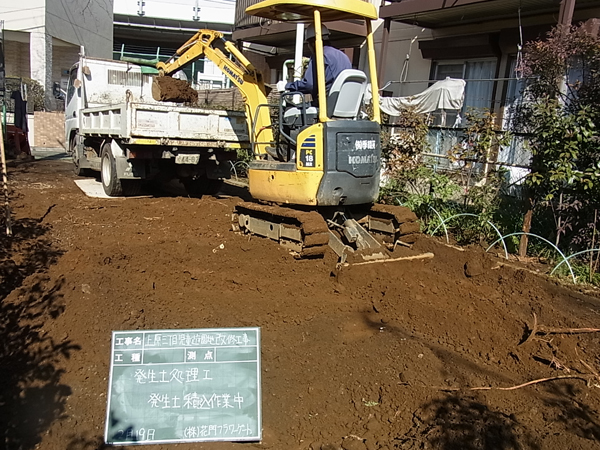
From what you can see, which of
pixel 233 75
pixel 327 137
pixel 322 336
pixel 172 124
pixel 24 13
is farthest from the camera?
pixel 24 13

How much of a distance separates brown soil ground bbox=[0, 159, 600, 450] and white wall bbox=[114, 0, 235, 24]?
29.1 m

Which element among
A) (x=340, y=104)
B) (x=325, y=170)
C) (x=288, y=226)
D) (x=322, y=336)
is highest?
(x=340, y=104)

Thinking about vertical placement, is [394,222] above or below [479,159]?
below

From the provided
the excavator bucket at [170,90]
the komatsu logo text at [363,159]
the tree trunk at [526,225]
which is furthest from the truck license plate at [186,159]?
the tree trunk at [526,225]

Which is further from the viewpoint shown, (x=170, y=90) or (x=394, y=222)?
(x=170, y=90)

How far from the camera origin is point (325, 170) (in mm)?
6273

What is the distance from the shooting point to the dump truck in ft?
30.0

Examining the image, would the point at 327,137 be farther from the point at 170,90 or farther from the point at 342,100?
the point at 170,90

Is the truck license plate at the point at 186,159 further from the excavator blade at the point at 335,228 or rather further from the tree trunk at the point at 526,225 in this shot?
the tree trunk at the point at 526,225

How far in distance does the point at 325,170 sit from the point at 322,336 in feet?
6.88

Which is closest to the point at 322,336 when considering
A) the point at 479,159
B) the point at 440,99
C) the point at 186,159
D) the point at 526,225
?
the point at 526,225

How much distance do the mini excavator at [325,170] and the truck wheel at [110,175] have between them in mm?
3696

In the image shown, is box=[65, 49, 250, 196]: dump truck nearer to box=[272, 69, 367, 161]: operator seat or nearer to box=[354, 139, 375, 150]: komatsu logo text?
box=[272, 69, 367, 161]: operator seat

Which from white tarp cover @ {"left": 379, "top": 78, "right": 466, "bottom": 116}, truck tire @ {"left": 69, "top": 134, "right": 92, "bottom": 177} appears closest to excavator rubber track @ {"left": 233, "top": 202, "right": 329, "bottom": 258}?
white tarp cover @ {"left": 379, "top": 78, "right": 466, "bottom": 116}
